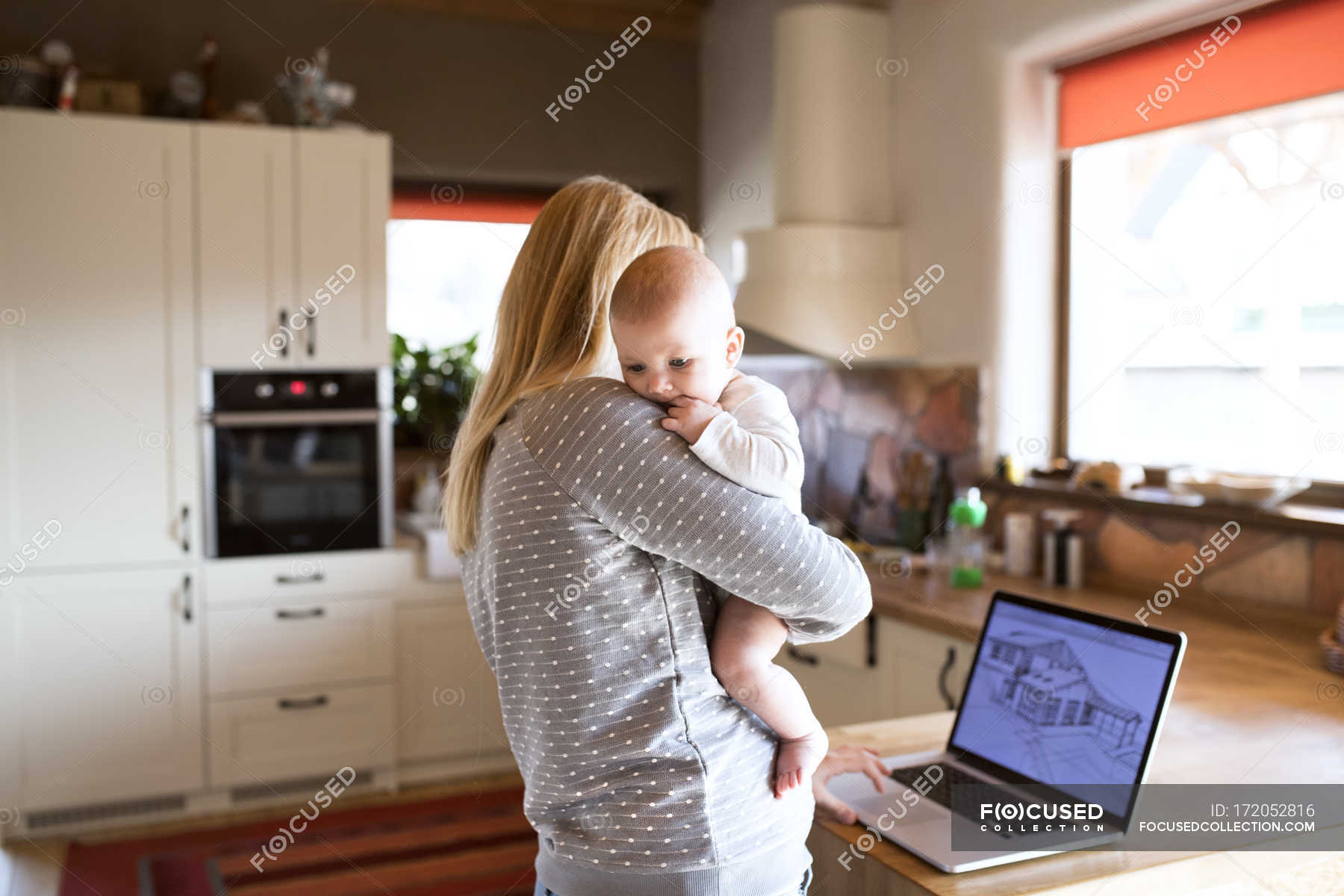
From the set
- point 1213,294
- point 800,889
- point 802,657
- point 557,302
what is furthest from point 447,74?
point 800,889

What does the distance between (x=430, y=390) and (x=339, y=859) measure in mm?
1639

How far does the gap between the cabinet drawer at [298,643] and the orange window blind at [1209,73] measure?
260cm

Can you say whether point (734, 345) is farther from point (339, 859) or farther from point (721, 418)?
point (339, 859)

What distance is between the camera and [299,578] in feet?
11.2

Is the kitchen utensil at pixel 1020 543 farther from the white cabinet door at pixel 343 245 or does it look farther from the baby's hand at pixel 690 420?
the baby's hand at pixel 690 420

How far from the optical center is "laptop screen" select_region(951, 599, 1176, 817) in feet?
4.12

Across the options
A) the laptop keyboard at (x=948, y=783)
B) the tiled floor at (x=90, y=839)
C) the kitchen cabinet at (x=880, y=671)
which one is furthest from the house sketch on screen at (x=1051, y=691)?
the tiled floor at (x=90, y=839)

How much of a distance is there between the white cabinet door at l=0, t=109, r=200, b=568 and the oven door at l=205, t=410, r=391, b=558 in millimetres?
92

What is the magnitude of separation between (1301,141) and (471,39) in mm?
2910

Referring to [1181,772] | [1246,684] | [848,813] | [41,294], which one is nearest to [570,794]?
[848,813]

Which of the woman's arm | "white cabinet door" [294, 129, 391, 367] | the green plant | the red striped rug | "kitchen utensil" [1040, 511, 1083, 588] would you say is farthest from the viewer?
the green plant

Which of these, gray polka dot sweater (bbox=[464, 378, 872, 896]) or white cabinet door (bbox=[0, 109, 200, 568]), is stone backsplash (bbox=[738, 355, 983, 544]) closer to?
white cabinet door (bbox=[0, 109, 200, 568])

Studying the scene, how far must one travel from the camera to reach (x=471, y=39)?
414cm

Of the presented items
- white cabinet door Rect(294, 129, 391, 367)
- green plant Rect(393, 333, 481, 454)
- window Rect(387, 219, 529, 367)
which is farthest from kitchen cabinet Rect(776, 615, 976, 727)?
window Rect(387, 219, 529, 367)
